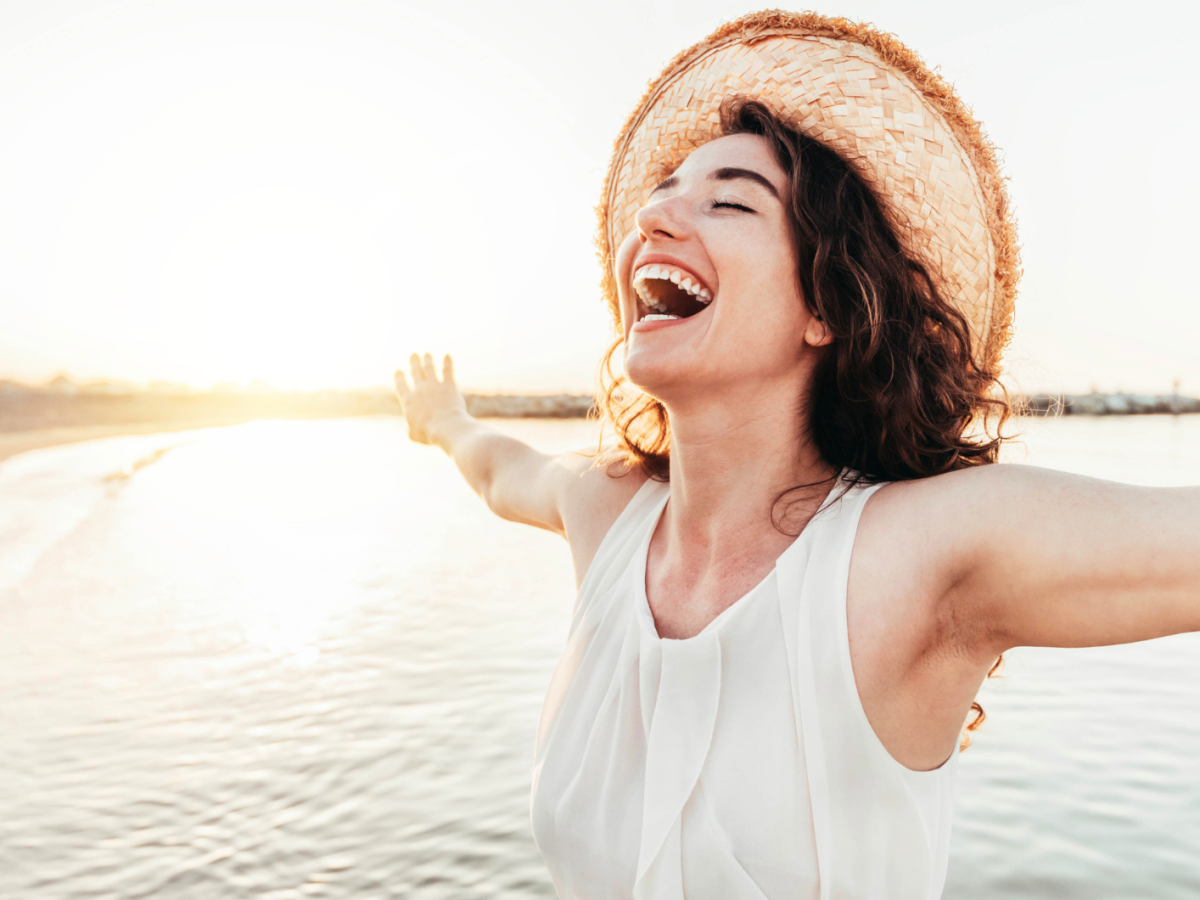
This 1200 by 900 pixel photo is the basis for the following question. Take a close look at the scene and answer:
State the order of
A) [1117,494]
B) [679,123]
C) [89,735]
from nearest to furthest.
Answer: [1117,494] < [679,123] < [89,735]

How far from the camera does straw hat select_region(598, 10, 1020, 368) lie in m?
1.70

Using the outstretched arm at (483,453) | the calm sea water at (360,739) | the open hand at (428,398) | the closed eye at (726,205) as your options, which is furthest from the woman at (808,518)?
the open hand at (428,398)

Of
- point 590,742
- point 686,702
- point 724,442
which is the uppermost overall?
point 724,442

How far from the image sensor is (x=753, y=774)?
1.33 m

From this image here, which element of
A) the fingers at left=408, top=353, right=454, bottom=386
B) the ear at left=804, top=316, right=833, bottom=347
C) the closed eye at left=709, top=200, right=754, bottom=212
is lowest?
the fingers at left=408, top=353, right=454, bottom=386

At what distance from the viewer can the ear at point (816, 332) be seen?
5.55ft

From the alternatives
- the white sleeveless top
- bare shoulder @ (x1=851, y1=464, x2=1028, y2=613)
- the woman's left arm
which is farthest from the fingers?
the woman's left arm

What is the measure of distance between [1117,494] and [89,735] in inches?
186

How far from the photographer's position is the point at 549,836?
5.16 feet

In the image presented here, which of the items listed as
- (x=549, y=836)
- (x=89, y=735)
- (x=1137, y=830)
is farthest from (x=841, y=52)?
(x=89, y=735)

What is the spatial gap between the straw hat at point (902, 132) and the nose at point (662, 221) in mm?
365

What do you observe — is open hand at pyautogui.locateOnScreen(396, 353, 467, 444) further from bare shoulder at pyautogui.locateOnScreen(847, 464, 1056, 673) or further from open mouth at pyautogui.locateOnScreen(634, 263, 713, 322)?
bare shoulder at pyautogui.locateOnScreen(847, 464, 1056, 673)

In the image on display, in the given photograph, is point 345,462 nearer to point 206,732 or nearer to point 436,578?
point 436,578

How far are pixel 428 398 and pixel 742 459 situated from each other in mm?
1843
